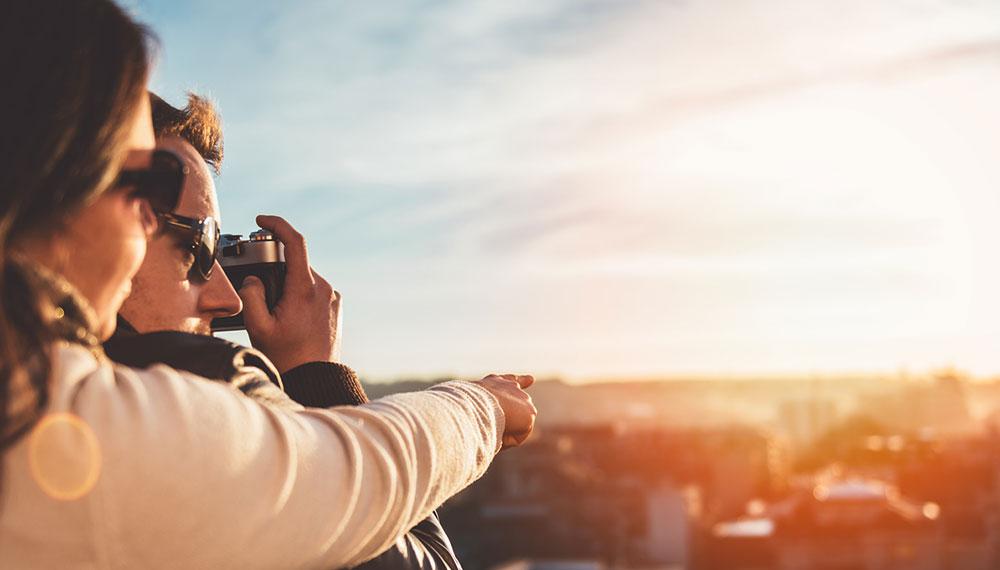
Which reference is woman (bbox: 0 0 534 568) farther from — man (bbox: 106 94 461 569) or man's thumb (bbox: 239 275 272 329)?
man's thumb (bbox: 239 275 272 329)

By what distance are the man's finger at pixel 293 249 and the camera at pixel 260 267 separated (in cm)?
1

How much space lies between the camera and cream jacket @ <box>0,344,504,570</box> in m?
0.90

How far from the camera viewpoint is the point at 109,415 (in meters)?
0.91

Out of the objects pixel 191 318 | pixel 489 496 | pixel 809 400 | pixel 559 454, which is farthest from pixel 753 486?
pixel 191 318

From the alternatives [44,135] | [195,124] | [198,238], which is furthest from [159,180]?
[195,124]

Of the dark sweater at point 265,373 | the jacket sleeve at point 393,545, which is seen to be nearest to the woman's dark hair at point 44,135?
the dark sweater at point 265,373

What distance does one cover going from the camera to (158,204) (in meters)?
1.13

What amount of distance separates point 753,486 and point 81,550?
4427cm

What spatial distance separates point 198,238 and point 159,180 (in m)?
0.45

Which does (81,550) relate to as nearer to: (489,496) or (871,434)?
(489,496)

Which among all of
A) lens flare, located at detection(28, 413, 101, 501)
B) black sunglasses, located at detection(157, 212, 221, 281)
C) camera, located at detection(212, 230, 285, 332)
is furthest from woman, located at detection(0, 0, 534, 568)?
camera, located at detection(212, 230, 285, 332)

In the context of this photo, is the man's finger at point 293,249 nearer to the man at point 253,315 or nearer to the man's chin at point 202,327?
the man at point 253,315

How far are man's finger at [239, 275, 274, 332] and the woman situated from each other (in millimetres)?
471

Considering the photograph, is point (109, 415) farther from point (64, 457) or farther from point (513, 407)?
point (513, 407)
